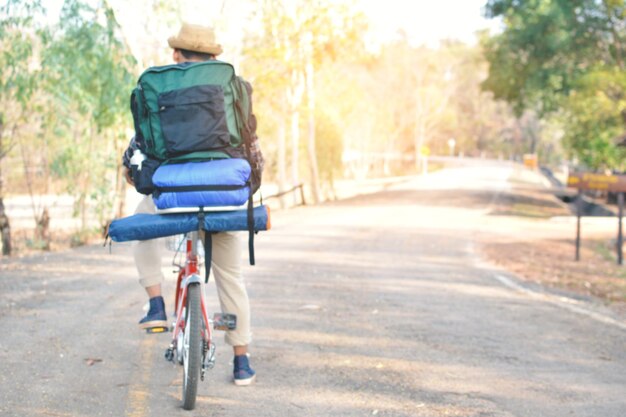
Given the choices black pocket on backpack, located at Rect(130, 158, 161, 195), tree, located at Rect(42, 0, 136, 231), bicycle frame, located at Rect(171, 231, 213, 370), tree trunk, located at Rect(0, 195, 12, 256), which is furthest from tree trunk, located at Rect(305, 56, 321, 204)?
black pocket on backpack, located at Rect(130, 158, 161, 195)

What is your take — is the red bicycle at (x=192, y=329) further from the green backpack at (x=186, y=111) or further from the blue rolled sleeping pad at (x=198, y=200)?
the green backpack at (x=186, y=111)

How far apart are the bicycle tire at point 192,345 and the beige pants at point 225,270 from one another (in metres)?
0.48

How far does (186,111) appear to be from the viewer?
4.92 meters

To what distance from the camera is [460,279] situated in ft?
39.1

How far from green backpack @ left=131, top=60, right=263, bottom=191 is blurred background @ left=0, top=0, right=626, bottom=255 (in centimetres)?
1019

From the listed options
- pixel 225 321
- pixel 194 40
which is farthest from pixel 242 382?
pixel 194 40

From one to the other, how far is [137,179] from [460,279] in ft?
24.7

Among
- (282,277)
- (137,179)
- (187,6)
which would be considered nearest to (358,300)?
(282,277)

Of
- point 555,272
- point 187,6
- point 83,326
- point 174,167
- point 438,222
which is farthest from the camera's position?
point 438,222

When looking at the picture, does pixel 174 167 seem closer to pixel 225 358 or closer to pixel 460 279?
pixel 225 358

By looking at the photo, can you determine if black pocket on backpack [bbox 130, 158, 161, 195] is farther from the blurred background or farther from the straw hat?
the blurred background

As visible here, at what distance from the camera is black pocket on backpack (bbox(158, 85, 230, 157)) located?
4918 millimetres

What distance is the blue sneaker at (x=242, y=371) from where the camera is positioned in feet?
19.0

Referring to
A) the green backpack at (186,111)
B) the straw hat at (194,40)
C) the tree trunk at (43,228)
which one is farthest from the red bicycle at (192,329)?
the tree trunk at (43,228)
